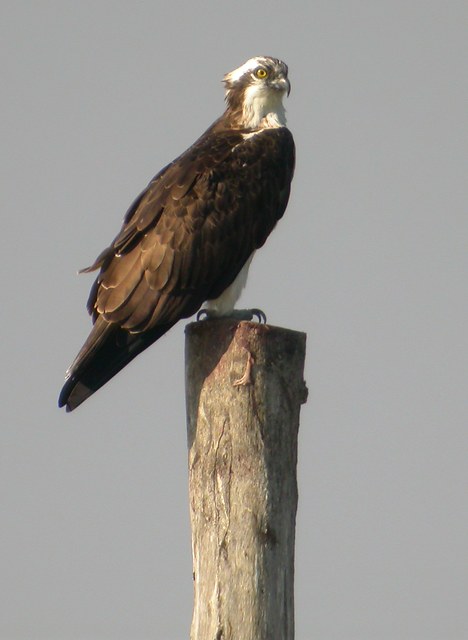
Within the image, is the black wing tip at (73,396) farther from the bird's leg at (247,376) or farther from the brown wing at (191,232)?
the bird's leg at (247,376)

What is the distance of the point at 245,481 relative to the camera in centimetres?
614

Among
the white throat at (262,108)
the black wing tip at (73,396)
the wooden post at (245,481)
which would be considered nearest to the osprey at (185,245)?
the black wing tip at (73,396)

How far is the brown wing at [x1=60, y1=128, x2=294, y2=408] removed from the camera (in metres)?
7.54

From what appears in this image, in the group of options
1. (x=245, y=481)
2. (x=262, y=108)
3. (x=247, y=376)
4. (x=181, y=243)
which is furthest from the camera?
(x=262, y=108)

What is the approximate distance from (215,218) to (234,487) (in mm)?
2547

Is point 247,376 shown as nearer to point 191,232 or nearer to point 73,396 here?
point 73,396

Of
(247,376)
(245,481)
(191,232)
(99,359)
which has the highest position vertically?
(191,232)

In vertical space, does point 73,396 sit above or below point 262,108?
below

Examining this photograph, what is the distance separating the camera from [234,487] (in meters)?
6.14

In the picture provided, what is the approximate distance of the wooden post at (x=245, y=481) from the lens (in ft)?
19.6

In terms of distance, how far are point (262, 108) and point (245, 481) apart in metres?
4.05

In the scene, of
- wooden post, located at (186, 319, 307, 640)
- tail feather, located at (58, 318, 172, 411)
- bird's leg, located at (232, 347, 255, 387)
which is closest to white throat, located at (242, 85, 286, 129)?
tail feather, located at (58, 318, 172, 411)

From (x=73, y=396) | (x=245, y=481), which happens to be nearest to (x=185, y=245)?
(x=73, y=396)

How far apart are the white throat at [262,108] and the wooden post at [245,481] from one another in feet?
9.99
